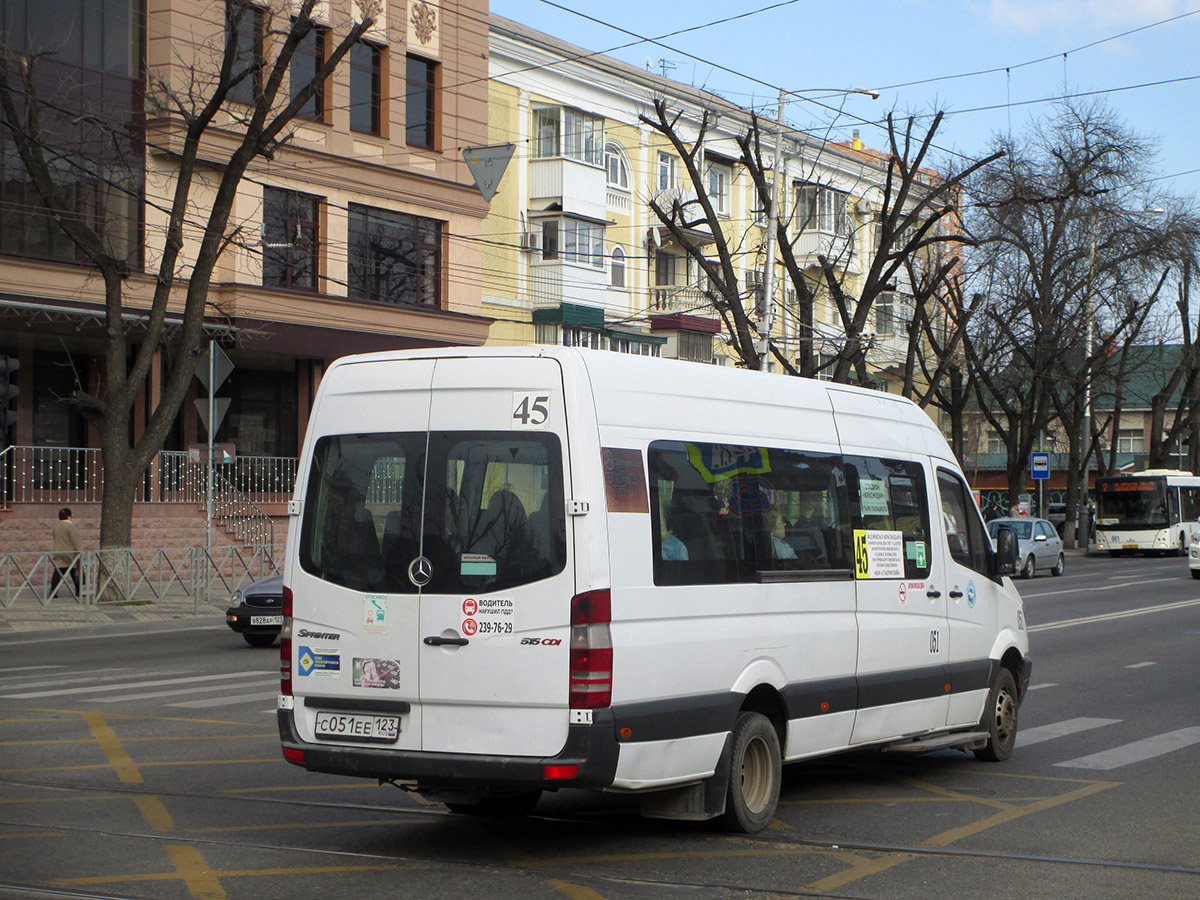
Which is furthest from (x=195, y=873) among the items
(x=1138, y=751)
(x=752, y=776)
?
(x=1138, y=751)

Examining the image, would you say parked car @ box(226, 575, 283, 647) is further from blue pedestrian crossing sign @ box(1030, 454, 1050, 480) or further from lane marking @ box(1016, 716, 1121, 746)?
blue pedestrian crossing sign @ box(1030, 454, 1050, 480)

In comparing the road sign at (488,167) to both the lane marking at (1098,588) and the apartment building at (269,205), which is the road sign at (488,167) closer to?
the apartment building at (269,205)

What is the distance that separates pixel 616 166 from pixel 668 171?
3226 millimetres

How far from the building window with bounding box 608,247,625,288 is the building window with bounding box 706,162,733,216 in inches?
251

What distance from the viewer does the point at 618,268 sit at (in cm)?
4500

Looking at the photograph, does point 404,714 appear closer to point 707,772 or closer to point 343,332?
point 707,772

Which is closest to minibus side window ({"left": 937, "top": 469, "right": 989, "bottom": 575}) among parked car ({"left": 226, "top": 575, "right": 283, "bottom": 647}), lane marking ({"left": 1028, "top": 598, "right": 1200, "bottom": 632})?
parked car ({"left": 226, "top": 575, "right": 283, "bottom": 647})

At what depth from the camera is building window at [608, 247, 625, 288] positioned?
44.7 metres

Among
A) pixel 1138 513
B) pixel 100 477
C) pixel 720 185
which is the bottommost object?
pixel 1138 513

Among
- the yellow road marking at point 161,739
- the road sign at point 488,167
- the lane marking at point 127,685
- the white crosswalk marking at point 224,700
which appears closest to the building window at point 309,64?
the road sign at point 488,167

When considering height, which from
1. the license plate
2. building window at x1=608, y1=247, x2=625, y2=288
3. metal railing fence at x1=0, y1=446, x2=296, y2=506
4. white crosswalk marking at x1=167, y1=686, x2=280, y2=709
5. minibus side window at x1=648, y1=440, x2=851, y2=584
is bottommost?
white crosswalk marking at x1=167, y1=686, x2=280, y2=709

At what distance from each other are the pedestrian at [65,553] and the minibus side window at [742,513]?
53.0 feet

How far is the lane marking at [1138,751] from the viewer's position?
9.88 m

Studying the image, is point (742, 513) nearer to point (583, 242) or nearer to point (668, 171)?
point (583, 242)
